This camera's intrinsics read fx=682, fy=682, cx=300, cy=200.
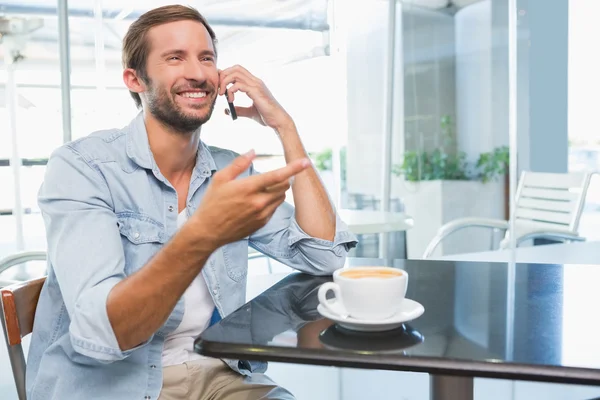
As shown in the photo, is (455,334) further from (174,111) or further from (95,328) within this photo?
(174,111)

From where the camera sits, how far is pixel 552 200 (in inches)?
149

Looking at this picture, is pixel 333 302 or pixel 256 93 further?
pixel 256 93

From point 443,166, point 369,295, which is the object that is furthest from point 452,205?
point 369,295

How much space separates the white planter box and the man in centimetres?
364

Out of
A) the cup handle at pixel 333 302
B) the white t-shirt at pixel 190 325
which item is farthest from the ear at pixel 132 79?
the cup handle at pixel 333 302

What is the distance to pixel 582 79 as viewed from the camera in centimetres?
484

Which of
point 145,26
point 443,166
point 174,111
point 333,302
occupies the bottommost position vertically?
point 333,302

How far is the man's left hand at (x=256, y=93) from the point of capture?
1.55 meters

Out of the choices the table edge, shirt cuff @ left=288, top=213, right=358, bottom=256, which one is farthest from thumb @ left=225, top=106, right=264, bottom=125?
the table edge

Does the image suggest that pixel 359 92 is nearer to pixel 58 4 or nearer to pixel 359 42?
pixel 359 42

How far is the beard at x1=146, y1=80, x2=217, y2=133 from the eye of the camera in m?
1.40

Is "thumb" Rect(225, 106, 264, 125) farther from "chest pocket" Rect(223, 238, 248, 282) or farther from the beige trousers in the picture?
the beige trousers

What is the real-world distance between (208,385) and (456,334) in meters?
0.56

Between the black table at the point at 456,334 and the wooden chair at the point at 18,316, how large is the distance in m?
0.43
